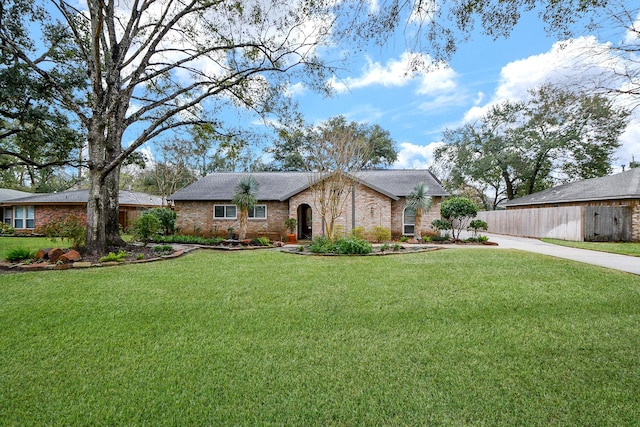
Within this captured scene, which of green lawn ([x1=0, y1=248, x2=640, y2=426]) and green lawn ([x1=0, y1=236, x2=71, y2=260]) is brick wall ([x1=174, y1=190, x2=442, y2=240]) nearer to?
green lawn ([x1=0, y1=236, x2=71, y2=260])

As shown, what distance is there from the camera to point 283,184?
64.3 ft

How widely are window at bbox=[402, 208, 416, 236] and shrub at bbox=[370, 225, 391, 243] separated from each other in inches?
84.2

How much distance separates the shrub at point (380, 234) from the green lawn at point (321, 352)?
28.9 ft

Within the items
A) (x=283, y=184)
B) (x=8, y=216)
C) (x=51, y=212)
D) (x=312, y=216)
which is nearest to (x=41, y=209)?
(x=51, y=212)

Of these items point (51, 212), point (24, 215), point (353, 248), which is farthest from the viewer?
point (24, 215)

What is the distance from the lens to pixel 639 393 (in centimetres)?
277

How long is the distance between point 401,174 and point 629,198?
1194 cm

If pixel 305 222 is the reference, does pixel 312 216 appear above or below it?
above

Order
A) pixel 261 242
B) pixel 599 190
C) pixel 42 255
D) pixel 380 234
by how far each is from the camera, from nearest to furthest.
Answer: pixel 42 255 → pixel 261 242 → pixel 380 234 → pixel 599 190

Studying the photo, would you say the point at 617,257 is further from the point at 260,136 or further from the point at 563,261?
the point at 260,136

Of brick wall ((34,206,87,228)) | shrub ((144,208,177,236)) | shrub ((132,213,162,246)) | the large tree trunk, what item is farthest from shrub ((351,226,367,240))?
brick wall ((34,206,87,228))

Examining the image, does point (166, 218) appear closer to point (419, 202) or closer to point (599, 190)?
point (419, 202)

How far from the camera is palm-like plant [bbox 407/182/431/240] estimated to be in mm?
15805

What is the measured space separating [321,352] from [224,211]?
1615 cm
